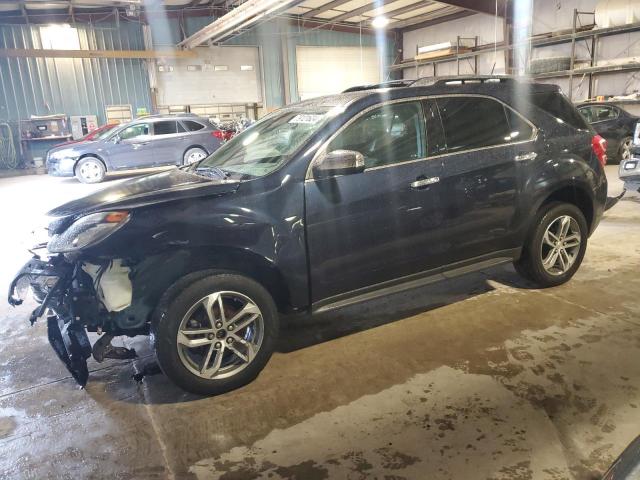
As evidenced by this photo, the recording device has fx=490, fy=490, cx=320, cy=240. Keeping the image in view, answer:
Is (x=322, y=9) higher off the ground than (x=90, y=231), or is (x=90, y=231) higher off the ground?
(x=322, y=9)

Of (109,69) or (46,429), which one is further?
(109,69)

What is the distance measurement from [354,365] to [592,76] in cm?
1465

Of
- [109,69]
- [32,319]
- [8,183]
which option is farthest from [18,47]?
[32,319]

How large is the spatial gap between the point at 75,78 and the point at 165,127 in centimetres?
726

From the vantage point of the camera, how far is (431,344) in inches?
131

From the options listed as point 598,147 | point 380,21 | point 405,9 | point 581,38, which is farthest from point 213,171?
point 380,21

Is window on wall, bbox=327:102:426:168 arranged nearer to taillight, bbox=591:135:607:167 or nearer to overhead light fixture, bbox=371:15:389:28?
taillight, bbox=591:135:607:167

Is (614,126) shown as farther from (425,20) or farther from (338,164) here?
(425,20)

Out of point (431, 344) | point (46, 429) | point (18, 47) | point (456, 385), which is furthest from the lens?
point (18, 47)

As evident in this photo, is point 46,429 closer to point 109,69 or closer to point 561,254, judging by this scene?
point 561,254

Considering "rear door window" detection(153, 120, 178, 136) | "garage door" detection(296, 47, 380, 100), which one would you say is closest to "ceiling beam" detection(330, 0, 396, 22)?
"garage door" detection(296, 47, 380, 100)

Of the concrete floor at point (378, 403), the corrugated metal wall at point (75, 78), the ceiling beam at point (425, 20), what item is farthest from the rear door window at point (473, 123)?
the corrugated metal wall at point (75, 78)

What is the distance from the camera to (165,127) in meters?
12.8

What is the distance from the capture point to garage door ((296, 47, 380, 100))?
835 inches
